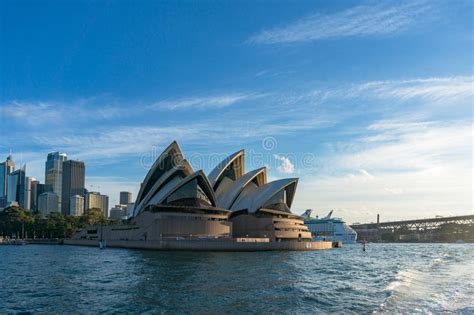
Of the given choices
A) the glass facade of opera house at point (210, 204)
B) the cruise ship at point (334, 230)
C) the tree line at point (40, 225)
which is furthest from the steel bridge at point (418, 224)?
the tree line at point (40, 225)

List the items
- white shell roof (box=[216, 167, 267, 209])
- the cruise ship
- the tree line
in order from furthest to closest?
the cruise ship < the tree line < white shell roof (box=[216, 167, 267, 209])

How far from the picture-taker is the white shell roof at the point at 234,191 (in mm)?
79312

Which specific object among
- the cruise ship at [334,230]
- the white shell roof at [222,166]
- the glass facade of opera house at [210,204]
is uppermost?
the white shell roof at [222,166]

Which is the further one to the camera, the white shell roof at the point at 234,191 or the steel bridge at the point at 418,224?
the steel bridge at the point at 418,224

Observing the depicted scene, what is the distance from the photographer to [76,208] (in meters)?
179

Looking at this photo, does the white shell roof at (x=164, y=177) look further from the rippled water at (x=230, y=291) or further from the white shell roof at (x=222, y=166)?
the rippled water at (x=230, y=291)

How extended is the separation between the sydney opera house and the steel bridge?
4100 inches

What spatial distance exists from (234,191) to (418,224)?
126562 mm

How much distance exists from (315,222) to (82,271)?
371 feet

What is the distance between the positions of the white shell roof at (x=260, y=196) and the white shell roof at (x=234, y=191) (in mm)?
1200

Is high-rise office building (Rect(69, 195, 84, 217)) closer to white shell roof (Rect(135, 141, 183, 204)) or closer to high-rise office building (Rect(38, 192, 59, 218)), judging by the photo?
high-rise office building (Rect(38, 192, 59, 218))

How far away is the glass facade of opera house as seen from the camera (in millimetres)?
71062

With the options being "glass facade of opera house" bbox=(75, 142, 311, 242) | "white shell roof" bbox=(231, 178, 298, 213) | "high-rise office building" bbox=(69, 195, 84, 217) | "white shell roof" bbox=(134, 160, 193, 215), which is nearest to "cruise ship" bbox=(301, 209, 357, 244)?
"glass facade of opera house" bbox=(75, 142, 311, 242)

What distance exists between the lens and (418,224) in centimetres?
18288
